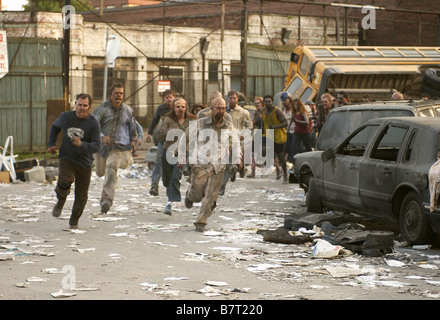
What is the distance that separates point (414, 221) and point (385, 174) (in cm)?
81

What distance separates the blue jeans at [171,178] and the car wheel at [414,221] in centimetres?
427

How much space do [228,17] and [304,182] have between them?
34.6 metres

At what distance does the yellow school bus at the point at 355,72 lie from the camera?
2567 centimetres

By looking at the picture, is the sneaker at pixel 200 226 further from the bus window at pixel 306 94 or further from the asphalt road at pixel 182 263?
the bus window at pixel 306 94

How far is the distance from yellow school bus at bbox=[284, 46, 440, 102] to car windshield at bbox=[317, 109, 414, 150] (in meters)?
11.1

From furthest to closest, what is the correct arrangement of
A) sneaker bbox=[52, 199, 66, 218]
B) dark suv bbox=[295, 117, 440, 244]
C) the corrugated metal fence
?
the corrugated metal fence, sneaker bbox=[52, 199, 66, 218], dark suv bbox=[295, 117, 440, 244]

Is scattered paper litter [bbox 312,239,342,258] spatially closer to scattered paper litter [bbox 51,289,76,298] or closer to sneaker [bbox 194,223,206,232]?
sneaker [bbox 194,223,206,232]

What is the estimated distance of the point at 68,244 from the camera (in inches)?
418

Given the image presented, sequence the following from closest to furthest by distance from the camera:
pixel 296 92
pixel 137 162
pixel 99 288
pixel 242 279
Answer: pixel 99 288 < pixel 242 279 < pixel 137 162 < pixel 296 92

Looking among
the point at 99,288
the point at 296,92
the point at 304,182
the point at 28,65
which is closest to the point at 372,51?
the point at 296,92

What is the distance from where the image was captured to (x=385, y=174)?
36.0ft

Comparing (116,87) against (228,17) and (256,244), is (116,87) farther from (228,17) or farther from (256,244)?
(228,17)

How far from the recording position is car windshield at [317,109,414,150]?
13344 millimetres

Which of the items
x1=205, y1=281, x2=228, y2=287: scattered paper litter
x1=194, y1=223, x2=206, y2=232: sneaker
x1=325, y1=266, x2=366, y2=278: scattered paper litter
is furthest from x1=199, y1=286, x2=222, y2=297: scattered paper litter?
x1=194, y1=223, x2=206, y2=232: sneaker
